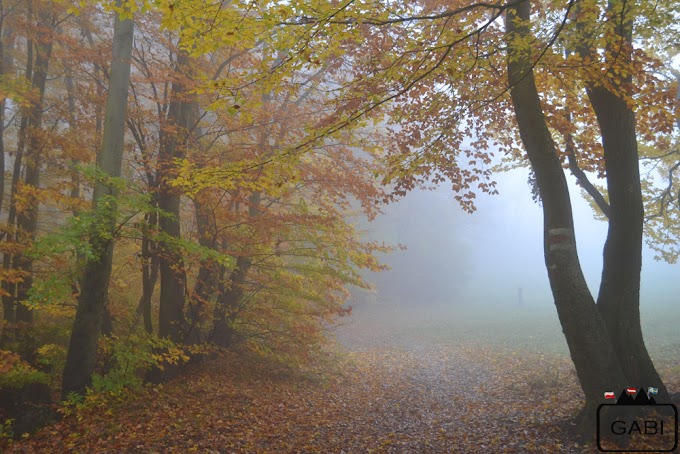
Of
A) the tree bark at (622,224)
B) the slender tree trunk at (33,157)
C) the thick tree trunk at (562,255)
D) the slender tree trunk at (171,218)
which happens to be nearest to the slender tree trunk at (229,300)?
the slender tree trunk at (171,218)

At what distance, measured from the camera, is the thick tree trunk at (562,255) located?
5.58 meters

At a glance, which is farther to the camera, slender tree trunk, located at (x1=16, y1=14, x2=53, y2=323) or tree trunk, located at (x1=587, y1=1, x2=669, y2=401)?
slender tree trunk, located at (x1=16, y1=14, x2=53, y2=323)

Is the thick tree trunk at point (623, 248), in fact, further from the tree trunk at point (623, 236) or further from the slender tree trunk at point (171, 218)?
the slender tree trunk at point (171, 218)

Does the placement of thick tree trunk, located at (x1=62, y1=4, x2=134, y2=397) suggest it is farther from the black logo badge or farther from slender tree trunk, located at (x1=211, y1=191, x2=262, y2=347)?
the black logo badge

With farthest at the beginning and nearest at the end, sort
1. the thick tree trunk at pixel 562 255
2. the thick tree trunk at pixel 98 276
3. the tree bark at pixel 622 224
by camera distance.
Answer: the thick tree trunk at pixel 98 276
the tree bark at pixel 622 224
the thick tree trunk at pixel 562 255

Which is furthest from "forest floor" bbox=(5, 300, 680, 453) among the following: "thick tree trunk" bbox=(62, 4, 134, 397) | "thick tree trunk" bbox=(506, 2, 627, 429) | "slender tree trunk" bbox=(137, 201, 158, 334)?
"slender tree trunk" bbox=(137, 201, 158, 334)

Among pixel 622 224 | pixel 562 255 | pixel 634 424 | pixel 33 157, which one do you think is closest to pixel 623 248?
pixel 622 224

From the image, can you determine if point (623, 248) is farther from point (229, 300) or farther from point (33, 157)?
point (33, 157)

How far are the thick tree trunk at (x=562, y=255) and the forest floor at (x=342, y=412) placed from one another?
35.0 inches

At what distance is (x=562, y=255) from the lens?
5840 mm

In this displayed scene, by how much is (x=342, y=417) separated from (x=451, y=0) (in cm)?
786

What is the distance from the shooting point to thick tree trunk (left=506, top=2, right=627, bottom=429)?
5582mm

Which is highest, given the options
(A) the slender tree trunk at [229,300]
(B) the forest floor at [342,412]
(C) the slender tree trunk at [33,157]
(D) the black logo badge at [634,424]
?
(C) the slender tree trunk at [33,157]

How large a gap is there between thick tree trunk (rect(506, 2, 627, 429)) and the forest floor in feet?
2.92
